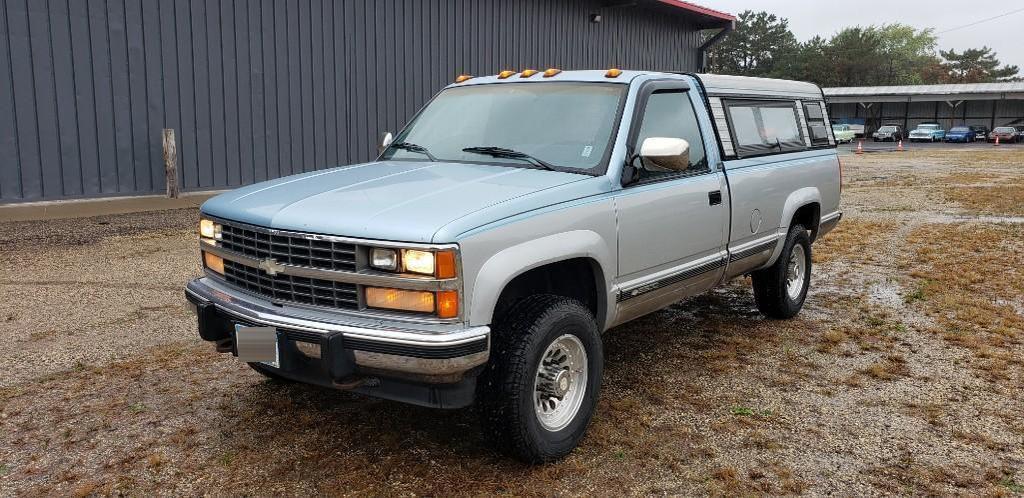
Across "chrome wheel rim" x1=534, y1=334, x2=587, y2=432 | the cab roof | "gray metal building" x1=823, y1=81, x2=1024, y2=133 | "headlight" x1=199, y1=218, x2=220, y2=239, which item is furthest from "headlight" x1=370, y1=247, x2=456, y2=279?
"gray metal building" x1=823, y1=81, x2=1024, y2=133

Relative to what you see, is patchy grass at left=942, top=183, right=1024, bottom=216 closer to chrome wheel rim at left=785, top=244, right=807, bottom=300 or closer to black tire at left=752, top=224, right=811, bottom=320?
chrome wheel rim at left=785, top=244, right=807, bottom=300

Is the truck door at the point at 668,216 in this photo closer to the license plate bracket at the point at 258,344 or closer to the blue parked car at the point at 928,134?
the license plate bracket at the point at 258,344

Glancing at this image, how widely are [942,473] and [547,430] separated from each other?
1.81 meters

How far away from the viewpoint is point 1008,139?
153 feet

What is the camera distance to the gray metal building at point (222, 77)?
1033 centimetres

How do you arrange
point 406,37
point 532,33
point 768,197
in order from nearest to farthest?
point 768,197, point 406,37, point 532,33

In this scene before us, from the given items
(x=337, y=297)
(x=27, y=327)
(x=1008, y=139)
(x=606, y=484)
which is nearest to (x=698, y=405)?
(x=606, y=484)

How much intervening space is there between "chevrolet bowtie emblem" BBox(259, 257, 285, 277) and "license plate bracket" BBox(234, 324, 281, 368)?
25 centimetres

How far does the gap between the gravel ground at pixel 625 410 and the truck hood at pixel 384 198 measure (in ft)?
3.76

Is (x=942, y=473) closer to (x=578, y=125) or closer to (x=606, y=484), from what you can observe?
(x=606, y=484)

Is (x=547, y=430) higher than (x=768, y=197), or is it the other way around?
(x=768, y=197)

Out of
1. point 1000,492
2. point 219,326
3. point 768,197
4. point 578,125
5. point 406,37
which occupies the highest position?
point 406,37

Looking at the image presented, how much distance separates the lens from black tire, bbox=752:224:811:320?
19.3ft

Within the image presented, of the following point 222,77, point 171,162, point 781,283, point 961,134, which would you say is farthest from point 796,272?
point 961,134
